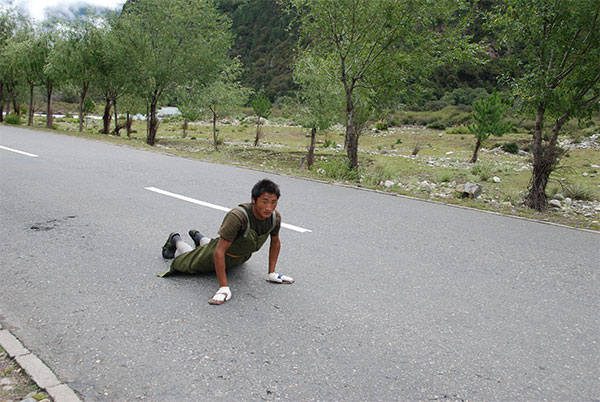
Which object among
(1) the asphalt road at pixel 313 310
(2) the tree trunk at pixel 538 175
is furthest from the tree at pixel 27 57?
(2) the tree trunk at pixel 538 175

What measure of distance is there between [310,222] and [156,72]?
73.5ft

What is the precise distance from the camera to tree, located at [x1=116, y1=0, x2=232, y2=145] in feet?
84.6

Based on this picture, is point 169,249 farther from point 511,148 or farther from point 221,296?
point 511,148

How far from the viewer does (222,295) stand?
12.8ft

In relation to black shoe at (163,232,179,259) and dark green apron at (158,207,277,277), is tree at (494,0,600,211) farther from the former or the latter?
black shoe at (163,232,179,259)

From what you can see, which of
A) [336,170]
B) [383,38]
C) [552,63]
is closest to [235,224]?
[336,170]

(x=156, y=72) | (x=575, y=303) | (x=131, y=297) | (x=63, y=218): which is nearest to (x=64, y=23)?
(x=156, y=72)

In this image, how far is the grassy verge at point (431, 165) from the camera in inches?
465

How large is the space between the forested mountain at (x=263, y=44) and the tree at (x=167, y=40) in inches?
3383

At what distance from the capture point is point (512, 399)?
2.80 m

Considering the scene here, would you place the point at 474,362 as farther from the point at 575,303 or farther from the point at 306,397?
the point at 575,303

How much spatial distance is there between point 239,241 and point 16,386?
195 cm

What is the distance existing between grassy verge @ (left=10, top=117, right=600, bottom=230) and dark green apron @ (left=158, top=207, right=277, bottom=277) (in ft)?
20.2

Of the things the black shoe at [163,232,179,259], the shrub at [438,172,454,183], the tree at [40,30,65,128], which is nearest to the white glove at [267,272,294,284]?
the black shoe at [163,232,179,259]
